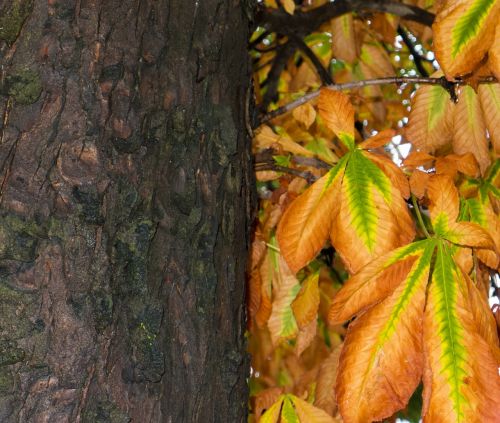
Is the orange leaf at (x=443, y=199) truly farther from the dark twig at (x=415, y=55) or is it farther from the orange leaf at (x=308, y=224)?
the dark twig at (x=415, y=55)

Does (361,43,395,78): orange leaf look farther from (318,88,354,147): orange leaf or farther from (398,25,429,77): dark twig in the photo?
(318,88,354,147): orange leaf

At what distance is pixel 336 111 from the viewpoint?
2.75 ft

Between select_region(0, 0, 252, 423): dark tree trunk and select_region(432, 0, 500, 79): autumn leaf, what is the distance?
264 mm

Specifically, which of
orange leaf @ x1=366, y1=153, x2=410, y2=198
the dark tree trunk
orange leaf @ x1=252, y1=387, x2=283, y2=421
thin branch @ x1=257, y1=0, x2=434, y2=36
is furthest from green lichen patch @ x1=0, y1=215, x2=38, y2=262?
thin branch @ x1=257, y1=0, x2=434, y2=36

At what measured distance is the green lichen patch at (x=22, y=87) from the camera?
2.04 feet

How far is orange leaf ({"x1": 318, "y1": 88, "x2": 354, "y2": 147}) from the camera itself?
32.8 inches

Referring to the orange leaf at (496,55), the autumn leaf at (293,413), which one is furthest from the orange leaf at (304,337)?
the orange leaf at (496,55)

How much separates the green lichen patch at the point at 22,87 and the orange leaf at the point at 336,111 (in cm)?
36

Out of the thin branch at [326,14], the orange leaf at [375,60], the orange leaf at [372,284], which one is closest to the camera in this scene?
the orange leaf at [372,284]

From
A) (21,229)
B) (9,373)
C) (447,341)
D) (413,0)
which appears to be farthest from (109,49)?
(413,0)

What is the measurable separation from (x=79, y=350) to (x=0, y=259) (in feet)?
0.36

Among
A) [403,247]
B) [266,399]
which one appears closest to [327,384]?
[266,399]

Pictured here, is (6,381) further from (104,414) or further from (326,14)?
(326,14)

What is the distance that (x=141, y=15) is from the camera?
711mm
